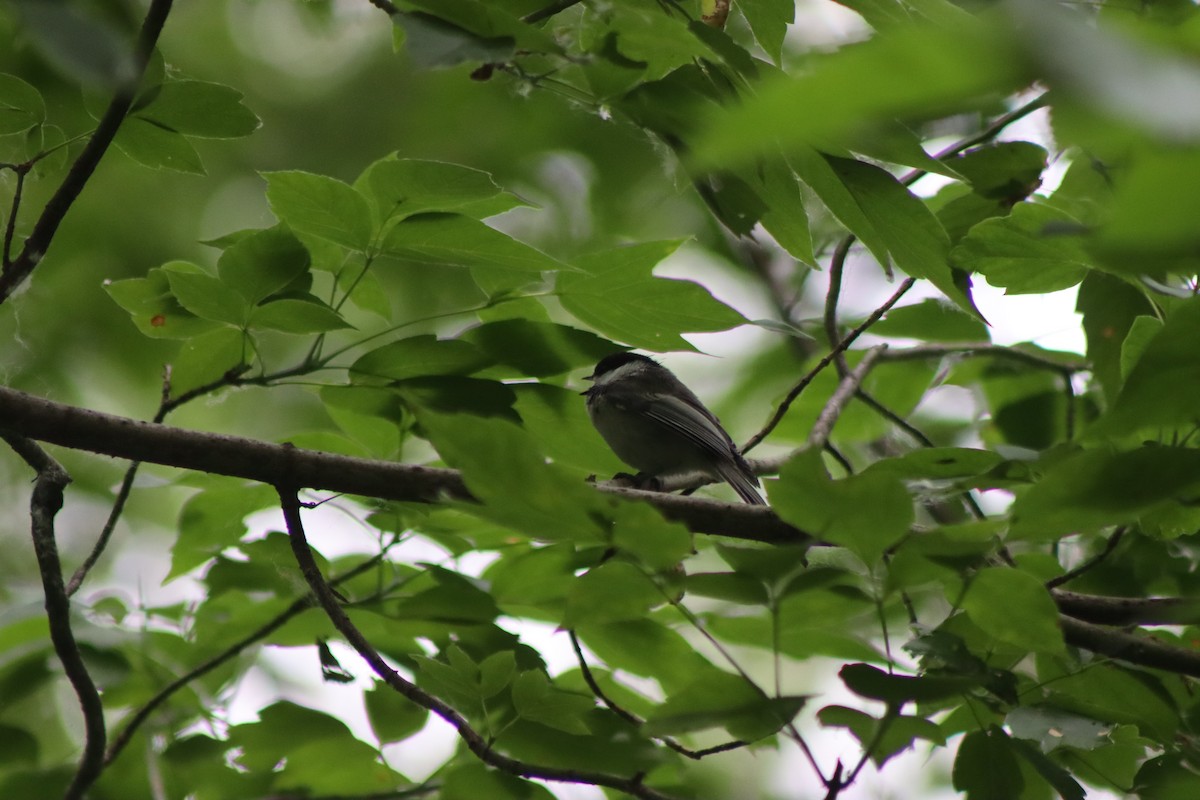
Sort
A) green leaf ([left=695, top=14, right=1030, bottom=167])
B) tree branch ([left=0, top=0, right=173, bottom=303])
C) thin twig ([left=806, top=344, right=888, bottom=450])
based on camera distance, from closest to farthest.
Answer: green leaf ([left=695, top=14, right=1030, bottom=167])
tree branch ([left=0, top=0, right=173, bottom=303])
thin twig ([left=806, top=344, right=888, bottom=450])

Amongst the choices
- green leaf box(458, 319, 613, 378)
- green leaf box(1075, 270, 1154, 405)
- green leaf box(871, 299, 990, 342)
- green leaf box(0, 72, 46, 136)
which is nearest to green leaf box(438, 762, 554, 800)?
green leaf box(458, 319, 613, 378)

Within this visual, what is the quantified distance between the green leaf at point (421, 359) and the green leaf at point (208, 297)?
266 mm

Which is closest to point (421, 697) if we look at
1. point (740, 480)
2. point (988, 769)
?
point (988, 769)

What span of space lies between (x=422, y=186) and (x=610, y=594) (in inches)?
33.8

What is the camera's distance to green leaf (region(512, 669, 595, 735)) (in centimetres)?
173

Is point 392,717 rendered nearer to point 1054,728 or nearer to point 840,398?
point 1054,728

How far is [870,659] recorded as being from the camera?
2174 mm

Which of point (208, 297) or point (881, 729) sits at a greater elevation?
point (208, 297)

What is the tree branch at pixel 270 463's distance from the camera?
1.77m

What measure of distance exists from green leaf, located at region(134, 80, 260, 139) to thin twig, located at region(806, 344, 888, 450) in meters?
1.54

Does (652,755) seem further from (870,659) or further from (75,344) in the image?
(75,344)

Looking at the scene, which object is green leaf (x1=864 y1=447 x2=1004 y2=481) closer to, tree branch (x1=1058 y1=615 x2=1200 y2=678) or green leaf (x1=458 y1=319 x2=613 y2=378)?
tree branch (x1=1058 y1=615 x2=1200 y2=678)

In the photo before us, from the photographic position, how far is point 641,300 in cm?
205

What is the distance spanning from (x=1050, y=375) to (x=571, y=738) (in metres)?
2.54
